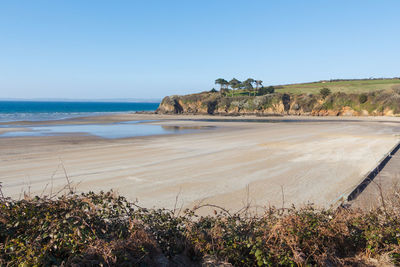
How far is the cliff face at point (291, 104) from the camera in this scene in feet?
171

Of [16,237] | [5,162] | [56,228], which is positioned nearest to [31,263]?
[56,228]

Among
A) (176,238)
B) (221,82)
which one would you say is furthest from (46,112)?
(176,238)

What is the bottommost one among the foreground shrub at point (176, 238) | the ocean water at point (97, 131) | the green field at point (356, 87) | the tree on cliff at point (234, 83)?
the ocean water at point (97, 131)

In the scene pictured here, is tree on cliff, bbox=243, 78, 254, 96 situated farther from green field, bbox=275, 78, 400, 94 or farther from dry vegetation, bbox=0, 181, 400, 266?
dry vegetation, bbox=0, 181, 400, 266

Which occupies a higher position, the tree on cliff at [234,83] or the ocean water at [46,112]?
the tree on cliff at [234,83]

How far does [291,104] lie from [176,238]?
2494 inches

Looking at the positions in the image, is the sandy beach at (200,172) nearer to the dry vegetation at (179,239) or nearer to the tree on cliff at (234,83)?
the dry vegetation at (179,239)

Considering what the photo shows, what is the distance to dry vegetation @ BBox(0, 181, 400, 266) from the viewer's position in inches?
128

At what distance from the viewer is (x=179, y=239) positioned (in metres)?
4.09

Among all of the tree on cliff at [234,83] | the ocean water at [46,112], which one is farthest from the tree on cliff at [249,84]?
the ocean water at [46,112]

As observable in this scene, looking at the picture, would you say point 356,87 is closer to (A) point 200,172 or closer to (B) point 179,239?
(A) point 200,172

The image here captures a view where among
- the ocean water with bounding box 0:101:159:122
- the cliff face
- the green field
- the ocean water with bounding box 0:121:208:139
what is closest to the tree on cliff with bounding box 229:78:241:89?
the green field

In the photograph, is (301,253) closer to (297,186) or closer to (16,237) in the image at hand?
(16,237)

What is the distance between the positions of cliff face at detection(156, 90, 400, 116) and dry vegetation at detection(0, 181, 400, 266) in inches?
2119
